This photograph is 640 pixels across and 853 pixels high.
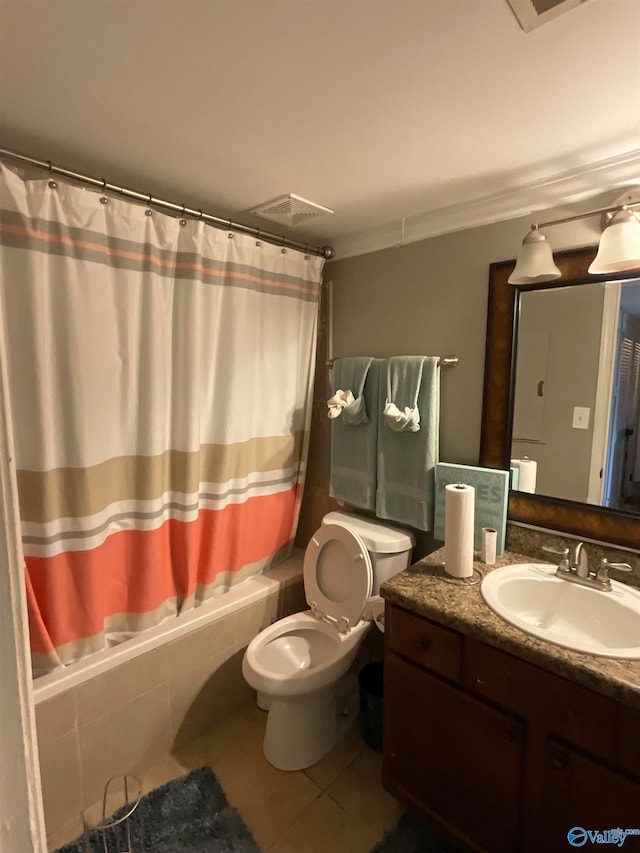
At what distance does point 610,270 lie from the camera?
135cm

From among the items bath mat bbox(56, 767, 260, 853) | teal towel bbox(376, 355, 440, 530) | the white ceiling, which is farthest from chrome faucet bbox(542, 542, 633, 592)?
bath mat bbox(56, 767, 260, 853)

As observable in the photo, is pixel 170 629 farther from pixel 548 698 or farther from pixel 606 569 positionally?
pixel 606 569

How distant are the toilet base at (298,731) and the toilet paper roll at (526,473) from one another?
42.6 inches

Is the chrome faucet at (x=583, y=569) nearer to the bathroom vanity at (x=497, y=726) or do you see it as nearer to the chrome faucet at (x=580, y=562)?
the chrome faucet at (x=580, y=562)

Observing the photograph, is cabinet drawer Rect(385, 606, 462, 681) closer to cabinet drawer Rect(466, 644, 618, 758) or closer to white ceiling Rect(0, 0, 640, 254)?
cabinet drawer Rect(466, 644, 618, 758)

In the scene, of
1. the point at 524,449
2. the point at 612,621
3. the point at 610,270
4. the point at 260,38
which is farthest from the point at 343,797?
the point at 260,38

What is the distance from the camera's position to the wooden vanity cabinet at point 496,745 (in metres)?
1.03

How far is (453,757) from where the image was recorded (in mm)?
1312

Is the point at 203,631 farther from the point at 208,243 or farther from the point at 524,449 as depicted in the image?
the point at 208,243

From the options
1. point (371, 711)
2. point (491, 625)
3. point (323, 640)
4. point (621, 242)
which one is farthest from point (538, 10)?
point (371, 711)

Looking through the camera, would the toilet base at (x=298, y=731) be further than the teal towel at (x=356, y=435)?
No

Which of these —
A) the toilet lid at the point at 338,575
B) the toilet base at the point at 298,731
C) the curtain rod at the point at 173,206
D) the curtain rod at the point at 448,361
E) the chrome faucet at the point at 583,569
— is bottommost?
the toilet base at the point at 298,731

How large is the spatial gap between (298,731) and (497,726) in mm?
834

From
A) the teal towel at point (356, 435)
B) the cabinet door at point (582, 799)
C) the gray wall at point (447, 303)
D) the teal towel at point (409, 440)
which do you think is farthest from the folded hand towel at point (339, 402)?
the cabinet door at point (582, 799)
